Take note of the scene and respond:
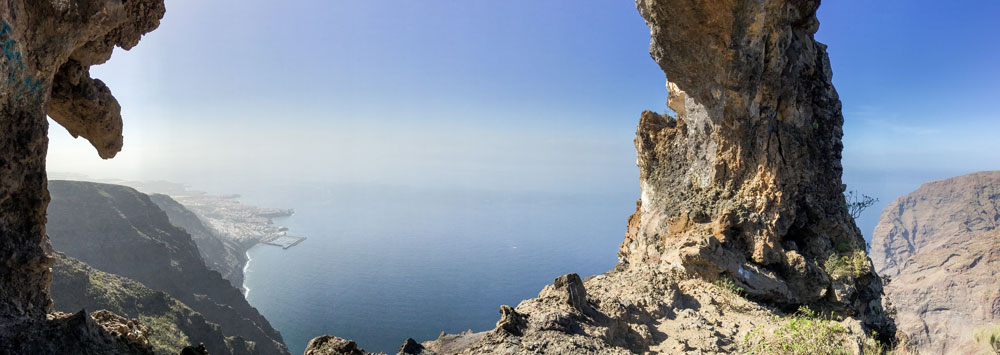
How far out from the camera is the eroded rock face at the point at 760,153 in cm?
966

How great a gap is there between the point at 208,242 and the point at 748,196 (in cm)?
8613

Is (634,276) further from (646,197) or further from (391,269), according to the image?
(391,269)

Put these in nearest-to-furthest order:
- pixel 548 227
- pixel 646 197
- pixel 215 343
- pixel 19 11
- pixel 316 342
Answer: pixel 19 11 < pixel 316 342 < pixel 646 197 < pixel 215 343 < pixel 548 227

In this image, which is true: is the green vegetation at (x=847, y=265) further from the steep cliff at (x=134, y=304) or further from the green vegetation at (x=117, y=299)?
the green vegetation at (x=117, y=299)

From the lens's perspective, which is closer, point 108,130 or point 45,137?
point 45,137

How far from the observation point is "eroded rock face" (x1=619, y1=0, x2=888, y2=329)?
31.7ft

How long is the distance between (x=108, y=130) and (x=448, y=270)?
86.6 metres

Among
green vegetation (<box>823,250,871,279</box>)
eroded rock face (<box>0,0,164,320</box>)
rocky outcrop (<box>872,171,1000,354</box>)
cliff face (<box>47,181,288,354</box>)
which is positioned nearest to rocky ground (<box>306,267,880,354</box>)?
green vegetation (<box>823,250,871,279</box>)

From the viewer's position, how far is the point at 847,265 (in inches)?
397

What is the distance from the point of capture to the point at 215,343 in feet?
94.7

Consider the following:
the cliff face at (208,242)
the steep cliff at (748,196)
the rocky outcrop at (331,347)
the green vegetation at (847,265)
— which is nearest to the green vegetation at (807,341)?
the steep cliff at (748,196)

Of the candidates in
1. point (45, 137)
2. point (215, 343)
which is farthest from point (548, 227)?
point (45, 137)

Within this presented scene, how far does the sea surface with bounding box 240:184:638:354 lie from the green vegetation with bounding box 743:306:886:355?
46829mm

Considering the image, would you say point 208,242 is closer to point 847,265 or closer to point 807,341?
point 847,265
